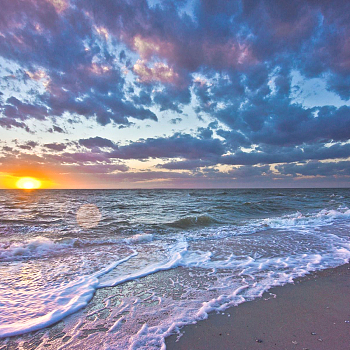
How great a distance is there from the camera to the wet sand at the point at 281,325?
2418 mm

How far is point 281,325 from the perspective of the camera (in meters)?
2.76

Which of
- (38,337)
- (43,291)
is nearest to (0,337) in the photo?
(38,337)

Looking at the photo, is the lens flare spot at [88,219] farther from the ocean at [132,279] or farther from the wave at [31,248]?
the wave at [31,248]

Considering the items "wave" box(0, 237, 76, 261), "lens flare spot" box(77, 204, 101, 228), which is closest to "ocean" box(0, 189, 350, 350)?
"wave" box(0, 237, 76, 261)

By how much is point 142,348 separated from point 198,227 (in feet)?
29.8

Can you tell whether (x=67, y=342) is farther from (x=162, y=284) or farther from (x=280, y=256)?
(x=280, y=256)

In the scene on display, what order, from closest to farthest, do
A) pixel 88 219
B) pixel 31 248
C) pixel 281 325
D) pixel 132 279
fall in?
pixel 281 325 → pixel 132 279 → pixel 31 248 → pixel 88 219

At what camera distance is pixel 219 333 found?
265 centimetres

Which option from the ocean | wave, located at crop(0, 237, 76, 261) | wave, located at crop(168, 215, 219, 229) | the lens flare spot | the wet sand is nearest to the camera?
the wet sand

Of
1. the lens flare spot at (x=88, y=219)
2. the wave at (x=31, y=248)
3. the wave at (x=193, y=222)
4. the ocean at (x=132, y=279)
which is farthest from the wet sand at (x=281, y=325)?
the lens flare spot at (x=88, y=219)

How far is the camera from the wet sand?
2.42 metres

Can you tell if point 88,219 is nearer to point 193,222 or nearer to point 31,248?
point 31,248

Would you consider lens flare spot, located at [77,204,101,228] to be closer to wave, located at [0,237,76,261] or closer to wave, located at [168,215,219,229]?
wave, located at [0,237,76,261]

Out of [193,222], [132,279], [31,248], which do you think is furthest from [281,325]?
[193,222]
